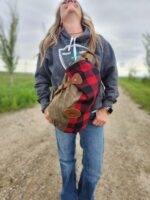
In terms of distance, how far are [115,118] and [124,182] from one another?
4592 millimetres

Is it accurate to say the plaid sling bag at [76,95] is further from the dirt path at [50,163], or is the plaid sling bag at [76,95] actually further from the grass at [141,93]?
the grass at [141,93]

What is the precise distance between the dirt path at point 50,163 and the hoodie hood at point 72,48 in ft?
5.22

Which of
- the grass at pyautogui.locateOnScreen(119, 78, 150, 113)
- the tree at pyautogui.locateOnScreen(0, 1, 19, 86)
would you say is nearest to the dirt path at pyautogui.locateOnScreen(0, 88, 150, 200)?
the grass at pyautogui.locateOnScreen(119, 78, 150, 113)

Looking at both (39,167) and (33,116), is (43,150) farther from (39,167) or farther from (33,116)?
(33,116)

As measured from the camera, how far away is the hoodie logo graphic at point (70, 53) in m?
2.54

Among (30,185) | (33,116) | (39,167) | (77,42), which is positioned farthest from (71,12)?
(33,116)

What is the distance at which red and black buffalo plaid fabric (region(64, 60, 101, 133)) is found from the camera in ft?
7.72

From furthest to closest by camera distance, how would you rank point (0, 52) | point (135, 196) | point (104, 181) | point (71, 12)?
point (0, 52)
point (104, 181)
point (135, 196)
point (71, 12)

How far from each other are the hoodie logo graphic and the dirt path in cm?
158

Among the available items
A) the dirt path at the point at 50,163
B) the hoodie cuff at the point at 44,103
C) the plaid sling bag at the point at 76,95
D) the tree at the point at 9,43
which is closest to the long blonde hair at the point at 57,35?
the plaid sling bag at the point at 76,95

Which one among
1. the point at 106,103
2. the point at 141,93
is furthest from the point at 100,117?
the point at 141,93

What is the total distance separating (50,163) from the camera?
4.49 metres

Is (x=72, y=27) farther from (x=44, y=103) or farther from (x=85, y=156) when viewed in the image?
(x=85, y=156)

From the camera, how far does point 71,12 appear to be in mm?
2631
